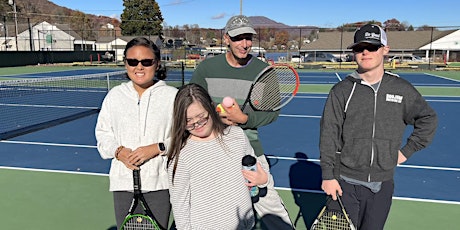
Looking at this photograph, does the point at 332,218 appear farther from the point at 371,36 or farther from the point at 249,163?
the point at 371,36

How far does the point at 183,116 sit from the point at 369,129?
47.8 inches

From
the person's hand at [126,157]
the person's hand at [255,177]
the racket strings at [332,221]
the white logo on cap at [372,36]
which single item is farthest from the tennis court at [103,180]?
the white logo on cap at [372,36]

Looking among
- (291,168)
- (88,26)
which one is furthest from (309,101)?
(88,26)

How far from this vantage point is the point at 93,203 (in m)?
4.41

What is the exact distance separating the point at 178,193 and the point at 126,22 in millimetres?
62983

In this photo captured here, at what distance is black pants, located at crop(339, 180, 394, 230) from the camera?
8.43ft

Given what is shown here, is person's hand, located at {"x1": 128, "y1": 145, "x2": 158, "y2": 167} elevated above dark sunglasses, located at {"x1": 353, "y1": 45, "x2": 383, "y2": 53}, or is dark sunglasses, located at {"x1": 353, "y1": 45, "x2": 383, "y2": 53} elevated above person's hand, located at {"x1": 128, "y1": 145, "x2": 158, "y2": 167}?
dark sunglasses, located at {"x1": 353, "y1": 45, "x2": 383, "y2": 53}

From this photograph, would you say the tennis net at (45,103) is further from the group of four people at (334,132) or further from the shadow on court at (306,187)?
the group of four people at (334,132)

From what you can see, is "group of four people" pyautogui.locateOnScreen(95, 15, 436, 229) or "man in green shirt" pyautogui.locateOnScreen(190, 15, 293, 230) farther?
"man in green shirt" pyautogui.locateOnScreen(190, 15, 293, 230)

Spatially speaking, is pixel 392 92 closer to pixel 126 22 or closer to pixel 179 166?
pixel 179 166

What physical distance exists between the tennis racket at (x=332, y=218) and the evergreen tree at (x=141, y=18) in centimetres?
6078

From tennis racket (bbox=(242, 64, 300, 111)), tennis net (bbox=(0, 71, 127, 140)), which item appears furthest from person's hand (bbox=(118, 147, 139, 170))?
tennis net (bbox=(0, 71, 127, 140))

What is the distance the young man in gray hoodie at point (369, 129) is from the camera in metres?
2.44

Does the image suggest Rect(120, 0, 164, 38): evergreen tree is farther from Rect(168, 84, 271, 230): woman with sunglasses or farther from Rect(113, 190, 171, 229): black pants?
Rect(168, 84, 271, 230): woman with sunglasses
